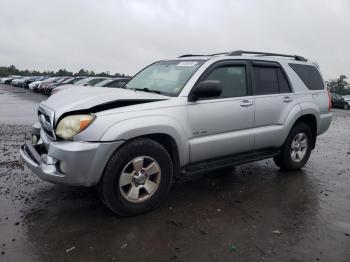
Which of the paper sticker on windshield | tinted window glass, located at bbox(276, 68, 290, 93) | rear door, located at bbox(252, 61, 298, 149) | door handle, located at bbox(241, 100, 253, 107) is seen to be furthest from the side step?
the paper sticker on windshield

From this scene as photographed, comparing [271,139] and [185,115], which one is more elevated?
[185,115]

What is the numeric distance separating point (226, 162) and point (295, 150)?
5.91 feet

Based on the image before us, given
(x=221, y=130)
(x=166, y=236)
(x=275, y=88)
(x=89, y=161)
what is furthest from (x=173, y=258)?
(x=275, y=88)

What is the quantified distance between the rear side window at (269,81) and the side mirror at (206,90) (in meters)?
1.13

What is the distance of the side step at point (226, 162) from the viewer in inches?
174

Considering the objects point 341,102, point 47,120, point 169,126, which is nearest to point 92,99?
point 47,120

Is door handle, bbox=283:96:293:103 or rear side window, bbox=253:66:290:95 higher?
rear side window, bbox=253:66:290:95

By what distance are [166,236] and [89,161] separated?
1064mm

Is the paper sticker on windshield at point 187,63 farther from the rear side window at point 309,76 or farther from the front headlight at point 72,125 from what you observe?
the rear side window at point 309,76

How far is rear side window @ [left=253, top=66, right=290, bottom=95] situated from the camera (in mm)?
5230

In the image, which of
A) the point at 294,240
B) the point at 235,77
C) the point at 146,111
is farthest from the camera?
the point at 235,77

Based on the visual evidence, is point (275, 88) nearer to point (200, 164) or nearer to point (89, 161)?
point (200, 164)

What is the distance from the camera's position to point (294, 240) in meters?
3.52

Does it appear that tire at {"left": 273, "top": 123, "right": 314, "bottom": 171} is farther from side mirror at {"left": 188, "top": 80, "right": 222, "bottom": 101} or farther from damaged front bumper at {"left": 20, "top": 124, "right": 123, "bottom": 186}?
damaged front bumper at {"left": 20, "top": 124, "right": 123, "bottom": 186}
